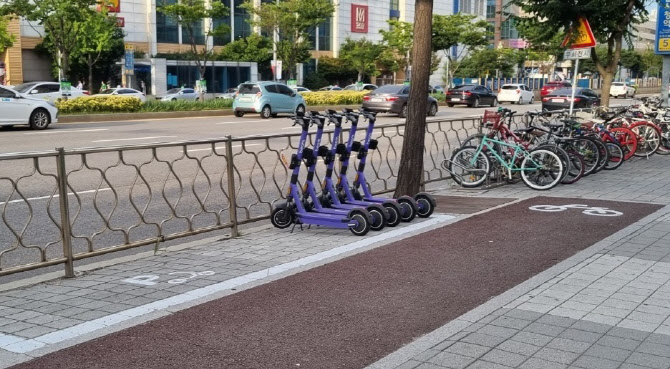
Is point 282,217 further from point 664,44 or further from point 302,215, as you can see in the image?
point 664,44

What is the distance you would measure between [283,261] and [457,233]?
86.5 inches

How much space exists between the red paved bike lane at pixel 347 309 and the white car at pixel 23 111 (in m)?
17.4

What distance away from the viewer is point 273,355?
15.3ft

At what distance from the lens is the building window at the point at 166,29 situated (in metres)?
56.2

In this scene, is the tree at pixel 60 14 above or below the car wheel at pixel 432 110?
above

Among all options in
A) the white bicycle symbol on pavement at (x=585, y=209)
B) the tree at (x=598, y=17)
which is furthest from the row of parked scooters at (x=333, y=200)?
the tree at (x=598, y=17)

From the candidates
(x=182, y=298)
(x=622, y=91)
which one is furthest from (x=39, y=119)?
(x=622, y=91)

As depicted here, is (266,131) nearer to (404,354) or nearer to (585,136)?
(585,136)

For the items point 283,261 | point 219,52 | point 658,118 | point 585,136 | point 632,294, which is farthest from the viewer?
point 219,52

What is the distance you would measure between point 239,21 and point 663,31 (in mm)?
44859

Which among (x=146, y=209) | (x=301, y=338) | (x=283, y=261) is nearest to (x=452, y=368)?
(x=301, y=338)

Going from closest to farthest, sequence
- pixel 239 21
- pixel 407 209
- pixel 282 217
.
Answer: pixel 282 217, pixel 407 209, pixel 239 21

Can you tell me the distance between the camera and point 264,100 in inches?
1215

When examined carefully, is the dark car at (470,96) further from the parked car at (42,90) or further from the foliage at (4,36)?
the foliage at (4,36)
